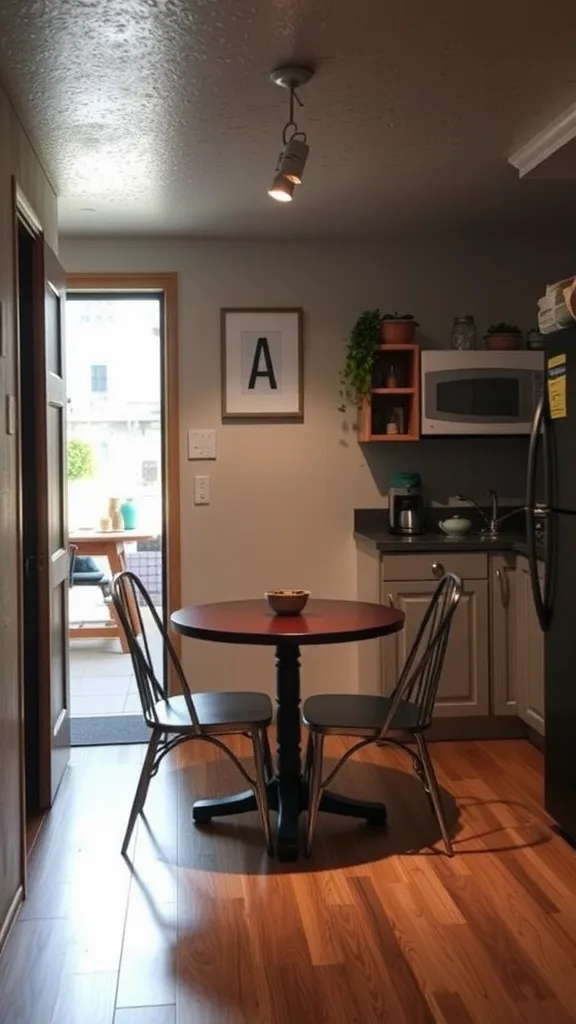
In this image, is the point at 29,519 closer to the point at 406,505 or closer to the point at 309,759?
the point at 309,759

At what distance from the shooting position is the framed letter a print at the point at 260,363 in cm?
439

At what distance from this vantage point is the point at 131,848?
116 inches

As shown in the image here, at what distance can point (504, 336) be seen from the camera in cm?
429

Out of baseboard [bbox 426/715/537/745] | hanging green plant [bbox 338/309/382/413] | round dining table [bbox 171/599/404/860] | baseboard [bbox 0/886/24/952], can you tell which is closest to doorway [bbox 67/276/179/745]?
hanging green plant [bbox 338/309/382/413]

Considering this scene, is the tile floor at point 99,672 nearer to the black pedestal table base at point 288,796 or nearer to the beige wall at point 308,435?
the beige wall at point 308,435

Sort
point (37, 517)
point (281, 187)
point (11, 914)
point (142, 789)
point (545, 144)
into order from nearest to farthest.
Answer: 1. point (11, 914)
2. point (281, 187)
3. point (142, 789)
4. point (545, 144)
5. point (37, 517)

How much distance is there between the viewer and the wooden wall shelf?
4.24m

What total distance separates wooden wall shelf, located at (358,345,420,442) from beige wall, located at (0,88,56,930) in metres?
2.00

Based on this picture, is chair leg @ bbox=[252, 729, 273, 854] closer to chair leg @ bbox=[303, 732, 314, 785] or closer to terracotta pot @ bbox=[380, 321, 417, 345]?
chair leg @ bbox=[303, 732, 314, 785]

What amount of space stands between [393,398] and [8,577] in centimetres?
237

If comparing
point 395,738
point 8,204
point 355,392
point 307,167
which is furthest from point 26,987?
point 355,392

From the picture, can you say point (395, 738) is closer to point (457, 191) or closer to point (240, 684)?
point (240, 684)

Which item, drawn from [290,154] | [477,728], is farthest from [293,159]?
[477,728]

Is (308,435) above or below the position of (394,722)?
above
